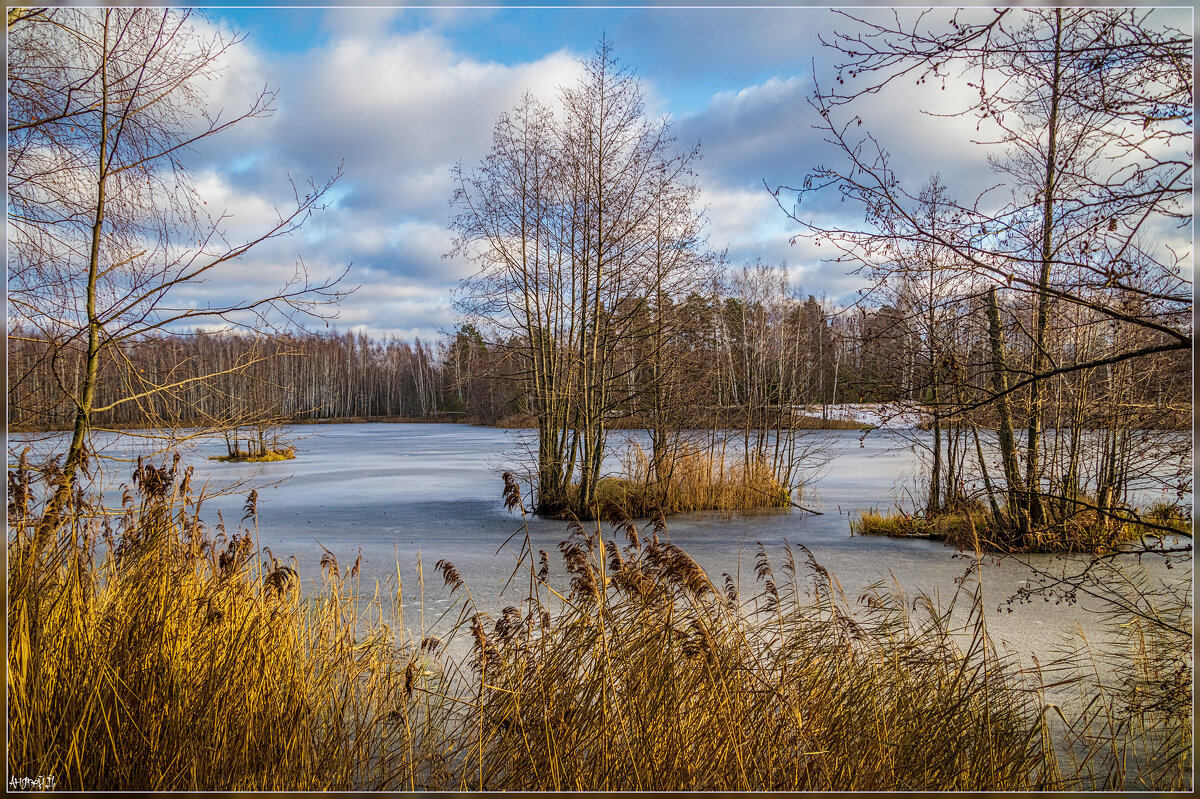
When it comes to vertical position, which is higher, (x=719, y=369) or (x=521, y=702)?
(x=719, y=369)

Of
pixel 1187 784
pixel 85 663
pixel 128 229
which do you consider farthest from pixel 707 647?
pixel 128 229

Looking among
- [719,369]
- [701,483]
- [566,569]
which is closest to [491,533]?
[701,483]

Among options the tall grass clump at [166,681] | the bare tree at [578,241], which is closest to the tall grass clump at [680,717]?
the tall grass clump at [166,681]

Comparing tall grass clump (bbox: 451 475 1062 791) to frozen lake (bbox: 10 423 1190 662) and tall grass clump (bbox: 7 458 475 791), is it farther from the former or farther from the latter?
frozen lake (bbox: 10 423 1190 662)

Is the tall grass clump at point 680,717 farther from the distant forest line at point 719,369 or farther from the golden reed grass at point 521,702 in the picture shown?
the distant forest line at point 719,369

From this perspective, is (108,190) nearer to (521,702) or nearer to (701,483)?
(521,702)

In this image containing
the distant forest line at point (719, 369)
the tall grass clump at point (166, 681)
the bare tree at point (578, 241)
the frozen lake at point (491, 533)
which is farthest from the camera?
the bare tree at point (578, 241)

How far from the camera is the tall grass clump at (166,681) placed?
193 cm

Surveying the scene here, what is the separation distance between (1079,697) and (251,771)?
10.6 feet

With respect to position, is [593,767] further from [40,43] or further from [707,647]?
[40,43]

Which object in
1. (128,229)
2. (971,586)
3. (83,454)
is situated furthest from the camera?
(971,586)

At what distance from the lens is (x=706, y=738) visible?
194 centimetres

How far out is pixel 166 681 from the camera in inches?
81.0

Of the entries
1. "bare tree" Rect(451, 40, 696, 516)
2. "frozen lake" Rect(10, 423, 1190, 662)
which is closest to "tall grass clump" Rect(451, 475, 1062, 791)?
"frozen lake" Rect(10, 423, 1190, 662)
